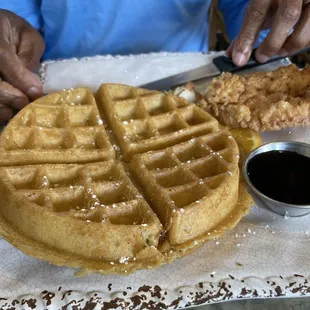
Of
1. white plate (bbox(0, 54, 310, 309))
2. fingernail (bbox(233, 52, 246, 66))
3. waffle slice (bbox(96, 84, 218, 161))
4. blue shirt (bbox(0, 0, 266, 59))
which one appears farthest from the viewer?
blue shirt (bbox(0, 0, 266, 59))

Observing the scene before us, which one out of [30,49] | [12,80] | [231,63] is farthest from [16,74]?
[231,63]

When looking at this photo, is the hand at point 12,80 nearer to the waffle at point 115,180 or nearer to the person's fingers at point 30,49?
the person's fingers at point 30,49

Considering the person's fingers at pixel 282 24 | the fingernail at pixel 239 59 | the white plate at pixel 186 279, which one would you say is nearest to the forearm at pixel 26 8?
the fingernail at pixel 239 59

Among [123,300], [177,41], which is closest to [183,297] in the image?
[123,300]

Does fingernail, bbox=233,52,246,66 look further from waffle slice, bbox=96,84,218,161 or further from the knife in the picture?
waffle slice, bbox=96,84,218,161

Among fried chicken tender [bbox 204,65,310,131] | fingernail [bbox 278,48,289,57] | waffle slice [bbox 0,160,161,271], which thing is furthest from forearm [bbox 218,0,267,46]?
waffle slice [bbox 0,160,161,271]

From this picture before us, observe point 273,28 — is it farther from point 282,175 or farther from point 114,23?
point 114,23
